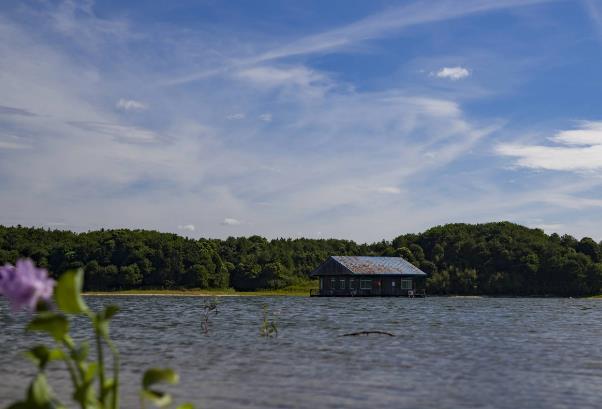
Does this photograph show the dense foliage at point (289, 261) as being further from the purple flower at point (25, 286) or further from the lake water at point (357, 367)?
the purple flower at point (25, 286)

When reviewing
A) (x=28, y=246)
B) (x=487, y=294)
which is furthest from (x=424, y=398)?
(x=28, y=246)

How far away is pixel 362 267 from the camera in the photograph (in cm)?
10100

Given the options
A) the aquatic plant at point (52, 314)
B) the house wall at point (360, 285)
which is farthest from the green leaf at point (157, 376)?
the house wall at point (360, 285)

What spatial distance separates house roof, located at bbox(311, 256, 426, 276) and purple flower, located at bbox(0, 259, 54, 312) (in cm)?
9375

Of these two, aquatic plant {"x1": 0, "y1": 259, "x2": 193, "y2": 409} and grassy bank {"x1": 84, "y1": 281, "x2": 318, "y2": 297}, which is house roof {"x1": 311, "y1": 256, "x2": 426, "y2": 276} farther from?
aquatic plant {"x1": 0, "y1": 259, "x2": 193, "y2": 409}

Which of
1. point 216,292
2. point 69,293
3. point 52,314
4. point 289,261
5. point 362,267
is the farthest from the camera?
point 289,261

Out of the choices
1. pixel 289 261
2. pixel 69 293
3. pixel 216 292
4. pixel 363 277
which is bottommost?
pixel 216 292

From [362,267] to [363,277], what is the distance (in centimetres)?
146

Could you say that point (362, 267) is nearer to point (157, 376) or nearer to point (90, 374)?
point (90, 374)

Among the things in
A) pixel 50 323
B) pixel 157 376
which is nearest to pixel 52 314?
pixel 50 323

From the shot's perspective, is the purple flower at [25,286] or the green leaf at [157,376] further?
the green leaf at [157,376]

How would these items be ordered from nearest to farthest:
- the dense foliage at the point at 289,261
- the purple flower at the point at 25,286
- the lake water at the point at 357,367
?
Answer: the purple flower at the point at 25,286, the lake water at the point at 357,367, the dense foliage at the point at 289,261

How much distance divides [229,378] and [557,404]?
25.3 feet

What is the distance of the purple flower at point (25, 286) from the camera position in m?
5.71
